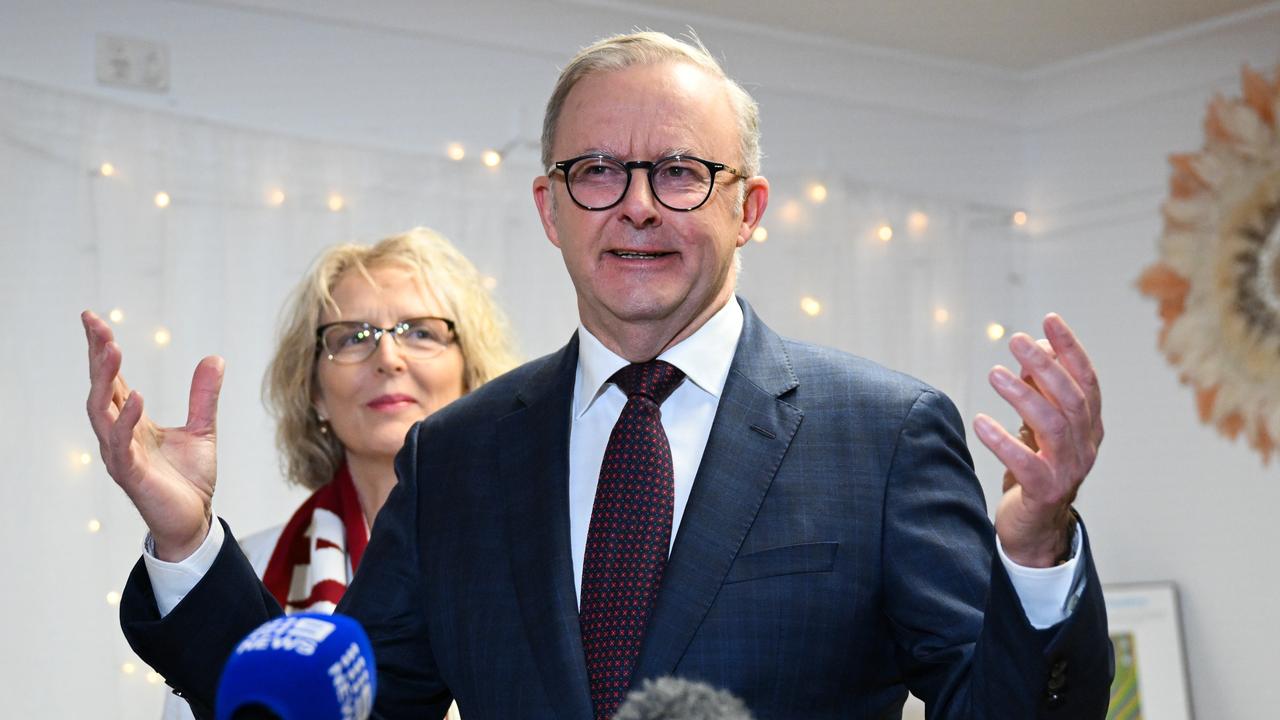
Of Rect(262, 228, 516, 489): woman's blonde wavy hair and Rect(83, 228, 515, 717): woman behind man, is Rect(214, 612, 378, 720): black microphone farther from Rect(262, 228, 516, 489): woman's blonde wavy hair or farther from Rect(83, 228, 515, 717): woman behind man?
Rect(262, 228, 516, 489): woman's blonde wavy hair

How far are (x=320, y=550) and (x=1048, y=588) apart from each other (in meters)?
1.80

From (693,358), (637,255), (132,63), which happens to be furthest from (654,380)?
(132,63)

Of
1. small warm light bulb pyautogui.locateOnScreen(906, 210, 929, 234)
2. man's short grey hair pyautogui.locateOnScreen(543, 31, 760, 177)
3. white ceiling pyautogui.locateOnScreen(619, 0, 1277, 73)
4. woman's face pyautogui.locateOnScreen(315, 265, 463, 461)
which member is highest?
white ceiling pyautogui.locateOnScreen(619, 0, 1277, 73)

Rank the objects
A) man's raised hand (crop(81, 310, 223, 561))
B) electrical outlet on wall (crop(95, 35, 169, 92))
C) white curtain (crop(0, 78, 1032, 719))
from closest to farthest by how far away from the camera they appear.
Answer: man's raised hand (crop(81, 310, 223, 561)) → white curtain (crop(0, 78, 1032, 719)) → electrical outlet on wall (crop(95, 35, 169, 92))

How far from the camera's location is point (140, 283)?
12.1 ft

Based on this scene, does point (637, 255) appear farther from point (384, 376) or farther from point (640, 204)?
point (384, 376)

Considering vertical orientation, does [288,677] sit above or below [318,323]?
below

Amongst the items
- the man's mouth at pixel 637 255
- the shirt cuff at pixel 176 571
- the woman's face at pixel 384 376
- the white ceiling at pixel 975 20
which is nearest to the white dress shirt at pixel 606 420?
the shirt cuff at pixel 176 571

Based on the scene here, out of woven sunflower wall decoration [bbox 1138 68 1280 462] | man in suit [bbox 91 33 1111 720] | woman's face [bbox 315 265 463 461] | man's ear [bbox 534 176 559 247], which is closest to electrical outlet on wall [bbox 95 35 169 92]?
woman's face [bbox 315 265 463 461]

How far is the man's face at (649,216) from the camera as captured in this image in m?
1.49

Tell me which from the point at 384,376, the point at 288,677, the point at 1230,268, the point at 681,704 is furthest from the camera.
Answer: the point at 1230,268

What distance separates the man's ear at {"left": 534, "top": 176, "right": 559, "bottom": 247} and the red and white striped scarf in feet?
3.64

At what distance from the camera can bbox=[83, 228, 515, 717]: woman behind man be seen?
2641 mm

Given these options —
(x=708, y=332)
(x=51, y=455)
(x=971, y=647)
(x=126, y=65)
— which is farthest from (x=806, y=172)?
(x=971, y=647)
